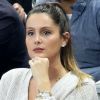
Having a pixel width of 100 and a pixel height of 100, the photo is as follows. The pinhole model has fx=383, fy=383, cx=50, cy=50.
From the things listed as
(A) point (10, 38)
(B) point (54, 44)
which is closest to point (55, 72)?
(B) point (54, 44)

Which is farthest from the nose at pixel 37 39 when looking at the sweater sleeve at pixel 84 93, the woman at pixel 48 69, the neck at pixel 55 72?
the sweater sleeve at pixel 84 93

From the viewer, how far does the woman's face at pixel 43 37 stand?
217 centimetres

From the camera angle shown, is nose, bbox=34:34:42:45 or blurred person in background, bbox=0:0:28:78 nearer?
nose, bbox=34:34:42:45

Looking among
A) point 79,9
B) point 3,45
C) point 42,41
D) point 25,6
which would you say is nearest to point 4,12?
point 3,45

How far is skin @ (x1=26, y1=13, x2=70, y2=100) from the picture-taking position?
7.07 feet

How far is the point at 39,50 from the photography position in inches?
85.0

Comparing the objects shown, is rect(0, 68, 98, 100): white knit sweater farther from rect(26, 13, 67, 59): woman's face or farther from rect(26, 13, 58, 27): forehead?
rect(26, 13, 58, 27): forehead

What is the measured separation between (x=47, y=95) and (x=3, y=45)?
997 mm

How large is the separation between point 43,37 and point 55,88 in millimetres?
303

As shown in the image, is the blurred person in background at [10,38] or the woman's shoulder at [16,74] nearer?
the woman's shoulder at [16,74]

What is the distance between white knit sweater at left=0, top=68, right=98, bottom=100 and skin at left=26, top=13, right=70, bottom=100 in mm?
42

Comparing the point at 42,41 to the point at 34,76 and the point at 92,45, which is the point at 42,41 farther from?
the point at 92,45

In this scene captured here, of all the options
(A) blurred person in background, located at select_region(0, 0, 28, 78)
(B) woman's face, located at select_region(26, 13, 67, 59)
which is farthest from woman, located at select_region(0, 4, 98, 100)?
(A) blurred person in background, located at select_region(0, 0, 28, 78)

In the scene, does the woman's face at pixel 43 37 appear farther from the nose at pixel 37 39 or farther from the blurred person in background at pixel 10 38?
the blurred person in background at pixel 10 38
